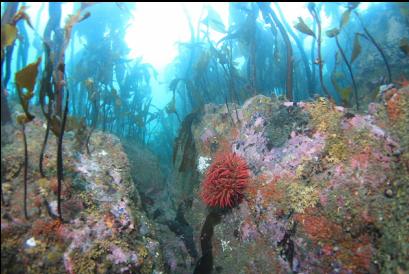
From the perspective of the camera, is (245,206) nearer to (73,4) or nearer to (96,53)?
(96,53)

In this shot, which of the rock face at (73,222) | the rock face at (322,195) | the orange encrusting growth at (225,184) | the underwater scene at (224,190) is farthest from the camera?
the orange encrusting growth at (225,184)

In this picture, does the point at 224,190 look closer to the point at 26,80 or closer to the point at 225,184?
the point at 225,184

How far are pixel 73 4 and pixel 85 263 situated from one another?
13144 millimetres

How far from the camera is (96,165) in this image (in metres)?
3.66

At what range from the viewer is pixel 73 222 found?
2.82 metres

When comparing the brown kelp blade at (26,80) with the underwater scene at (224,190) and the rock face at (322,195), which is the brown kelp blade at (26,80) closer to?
the underwater scene at (224,190)

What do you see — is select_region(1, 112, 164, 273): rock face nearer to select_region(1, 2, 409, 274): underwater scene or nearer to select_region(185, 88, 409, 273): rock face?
select_region(1, 2, 409, 274): underwater scene

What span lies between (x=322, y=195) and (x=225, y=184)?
1.21 meters

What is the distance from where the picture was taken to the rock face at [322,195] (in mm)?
2867

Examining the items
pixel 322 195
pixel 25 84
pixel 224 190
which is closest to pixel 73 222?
pixel 25 84

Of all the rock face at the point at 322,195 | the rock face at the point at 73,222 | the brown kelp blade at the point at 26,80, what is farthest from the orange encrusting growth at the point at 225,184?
the brown kelp blade at the point at 26,80

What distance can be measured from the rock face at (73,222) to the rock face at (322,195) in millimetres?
1286

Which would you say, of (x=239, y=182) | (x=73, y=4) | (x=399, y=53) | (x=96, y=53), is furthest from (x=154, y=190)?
(x=73, y=4)

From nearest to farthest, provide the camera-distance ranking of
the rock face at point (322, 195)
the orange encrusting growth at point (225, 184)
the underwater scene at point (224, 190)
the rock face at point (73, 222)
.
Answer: the rock face at point (73, 222) < the underwater scene at point (224, 190) < the rock face at point (322, 195) < the orange encrusting growth at point (225, 184)
